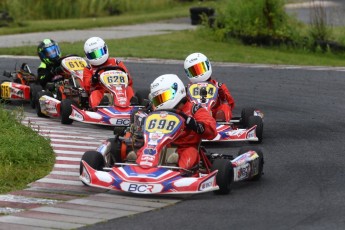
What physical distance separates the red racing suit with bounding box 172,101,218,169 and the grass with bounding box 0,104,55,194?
4.44 ft

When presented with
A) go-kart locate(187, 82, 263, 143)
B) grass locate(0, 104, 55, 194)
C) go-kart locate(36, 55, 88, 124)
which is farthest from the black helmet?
grass locate(0, 104, 55, 194)

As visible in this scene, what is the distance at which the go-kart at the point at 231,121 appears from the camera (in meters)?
11.9

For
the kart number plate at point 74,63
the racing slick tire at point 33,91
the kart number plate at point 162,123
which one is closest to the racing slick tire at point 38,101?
the racing slick tire at point 33,91

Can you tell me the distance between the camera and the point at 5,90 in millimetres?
15648

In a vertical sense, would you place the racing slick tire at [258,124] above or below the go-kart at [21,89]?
above

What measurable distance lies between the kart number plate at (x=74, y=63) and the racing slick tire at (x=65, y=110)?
5.19ft

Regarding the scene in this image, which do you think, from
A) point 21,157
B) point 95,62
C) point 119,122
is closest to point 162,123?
point 21,157

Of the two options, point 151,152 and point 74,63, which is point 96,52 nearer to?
point 74,63

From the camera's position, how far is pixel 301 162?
35.2 ft

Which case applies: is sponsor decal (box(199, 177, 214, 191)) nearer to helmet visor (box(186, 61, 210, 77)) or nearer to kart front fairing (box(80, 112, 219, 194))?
kart front fairing (box(80, 112, 219, 194))

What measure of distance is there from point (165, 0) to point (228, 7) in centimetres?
A: 1186

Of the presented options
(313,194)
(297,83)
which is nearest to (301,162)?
(313,194)

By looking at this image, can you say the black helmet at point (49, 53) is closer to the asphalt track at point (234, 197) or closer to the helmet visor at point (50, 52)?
the helmet visor at point (50, 52)

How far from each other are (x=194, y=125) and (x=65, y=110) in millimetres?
4464
